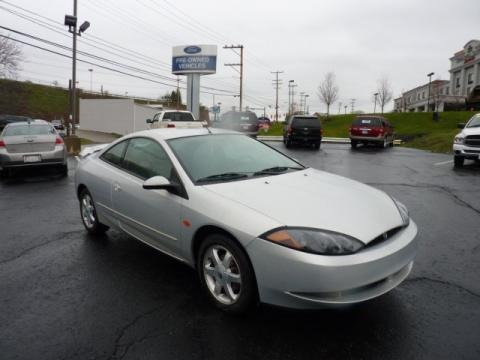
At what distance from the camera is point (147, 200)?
12.7 ft

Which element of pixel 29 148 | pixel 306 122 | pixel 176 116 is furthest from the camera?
pixel 306 122

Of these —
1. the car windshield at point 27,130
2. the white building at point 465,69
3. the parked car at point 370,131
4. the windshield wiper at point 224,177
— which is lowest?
the windshield wiper at point 224,177

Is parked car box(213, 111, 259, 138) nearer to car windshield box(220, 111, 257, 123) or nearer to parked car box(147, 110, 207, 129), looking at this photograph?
car windshield box(220, 111, 257, 123)

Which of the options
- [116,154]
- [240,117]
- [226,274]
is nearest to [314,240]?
[226,274]

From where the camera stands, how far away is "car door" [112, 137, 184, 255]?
3.62 meters

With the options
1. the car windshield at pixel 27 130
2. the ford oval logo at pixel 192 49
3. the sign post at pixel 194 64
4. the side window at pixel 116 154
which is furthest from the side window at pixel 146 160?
the ford oval logo at pixel 192 49

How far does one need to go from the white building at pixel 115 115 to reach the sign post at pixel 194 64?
374 inches

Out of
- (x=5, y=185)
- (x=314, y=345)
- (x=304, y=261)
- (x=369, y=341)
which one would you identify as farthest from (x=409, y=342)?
(x=5, y=185)

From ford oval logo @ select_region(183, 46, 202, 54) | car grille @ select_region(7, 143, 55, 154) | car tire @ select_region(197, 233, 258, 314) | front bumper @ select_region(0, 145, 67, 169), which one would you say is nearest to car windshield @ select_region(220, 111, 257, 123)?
ford oval logo @ select_region(183, 46, 202, 54)

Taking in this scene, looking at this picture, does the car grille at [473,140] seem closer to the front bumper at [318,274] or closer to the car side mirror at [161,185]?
the front bumper at [318,274]

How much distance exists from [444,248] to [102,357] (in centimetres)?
394

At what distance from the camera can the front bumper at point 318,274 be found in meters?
2.67

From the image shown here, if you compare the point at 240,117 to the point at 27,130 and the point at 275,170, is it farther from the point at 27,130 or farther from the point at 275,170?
the point at 275,170

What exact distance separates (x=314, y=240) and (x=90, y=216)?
137 inches
